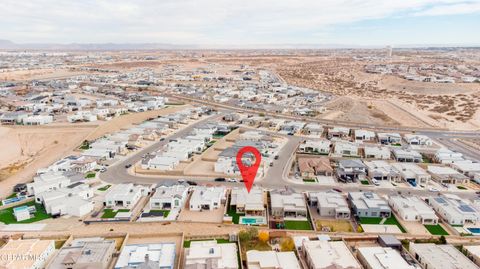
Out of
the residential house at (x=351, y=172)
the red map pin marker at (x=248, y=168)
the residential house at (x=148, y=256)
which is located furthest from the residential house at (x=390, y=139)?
the residential house at (x=148, y=256)

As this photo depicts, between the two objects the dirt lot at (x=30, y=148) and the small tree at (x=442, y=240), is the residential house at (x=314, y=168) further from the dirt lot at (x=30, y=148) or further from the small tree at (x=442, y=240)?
the dirt lot at (x=30, y=148)

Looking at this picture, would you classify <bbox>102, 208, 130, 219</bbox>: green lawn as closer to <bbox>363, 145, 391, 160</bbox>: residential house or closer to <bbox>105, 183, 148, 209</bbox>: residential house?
<bbox>105, 183, 148, 209</bbox>: residential house

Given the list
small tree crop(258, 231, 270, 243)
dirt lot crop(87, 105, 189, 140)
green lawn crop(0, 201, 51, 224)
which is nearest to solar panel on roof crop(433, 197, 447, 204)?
small tree crop(258, 231, 270, 243)

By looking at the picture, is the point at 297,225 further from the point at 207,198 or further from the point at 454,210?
the point at 454,210

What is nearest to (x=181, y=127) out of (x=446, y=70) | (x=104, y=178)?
(x=104, y=178)

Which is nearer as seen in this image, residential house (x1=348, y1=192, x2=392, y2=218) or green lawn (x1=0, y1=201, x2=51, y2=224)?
green lawn (x1=0, y1=201, x2=51, y2=224)

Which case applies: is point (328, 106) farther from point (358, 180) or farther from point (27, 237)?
point (27, 237)

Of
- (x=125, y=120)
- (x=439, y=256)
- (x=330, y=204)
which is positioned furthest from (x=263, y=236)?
(x=125, y=120)
